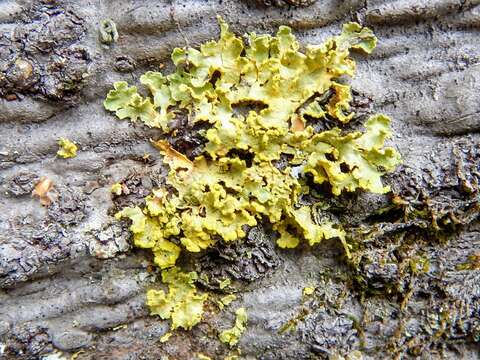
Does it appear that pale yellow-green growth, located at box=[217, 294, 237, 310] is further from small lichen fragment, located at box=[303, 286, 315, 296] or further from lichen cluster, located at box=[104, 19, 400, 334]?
small lichen fragment, located at box=[303, 286, 315, 296]

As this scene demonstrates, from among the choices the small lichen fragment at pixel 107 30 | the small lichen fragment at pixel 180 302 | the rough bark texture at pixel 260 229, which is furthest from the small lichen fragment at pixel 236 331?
the small lichen fragment at pixel 107 30

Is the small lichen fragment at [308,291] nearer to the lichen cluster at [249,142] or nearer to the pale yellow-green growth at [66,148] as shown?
the lichen cluster at [249,142]

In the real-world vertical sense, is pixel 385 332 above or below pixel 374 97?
below

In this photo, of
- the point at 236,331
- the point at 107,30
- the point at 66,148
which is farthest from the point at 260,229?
the point at 107,30

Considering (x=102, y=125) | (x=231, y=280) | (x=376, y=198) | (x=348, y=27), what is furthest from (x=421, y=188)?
(x=102, y=125)

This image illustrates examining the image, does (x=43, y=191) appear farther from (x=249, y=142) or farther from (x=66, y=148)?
(x=249, y=142)

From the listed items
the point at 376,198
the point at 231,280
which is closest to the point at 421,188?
the point at 376,198

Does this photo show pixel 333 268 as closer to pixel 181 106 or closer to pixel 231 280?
pixel 231 280

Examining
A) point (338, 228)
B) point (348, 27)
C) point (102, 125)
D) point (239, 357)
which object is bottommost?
point (239, 357)
